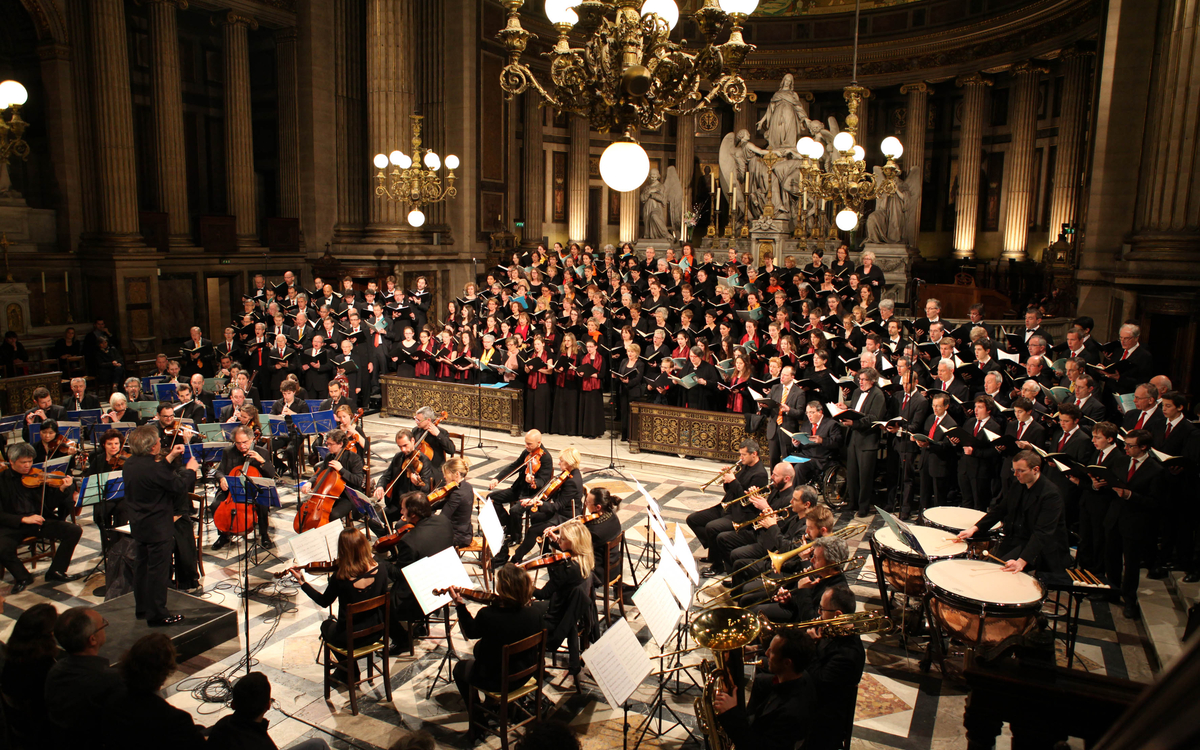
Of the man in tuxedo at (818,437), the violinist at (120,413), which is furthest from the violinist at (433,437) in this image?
the man in tuxedo at (818,437)

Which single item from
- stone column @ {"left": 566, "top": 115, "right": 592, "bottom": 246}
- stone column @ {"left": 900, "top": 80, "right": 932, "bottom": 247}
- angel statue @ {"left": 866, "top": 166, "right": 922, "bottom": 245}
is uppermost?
stone column @ {"left": 900, "top": 80, "right": 932, "bottom": 247}

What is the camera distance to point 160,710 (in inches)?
156

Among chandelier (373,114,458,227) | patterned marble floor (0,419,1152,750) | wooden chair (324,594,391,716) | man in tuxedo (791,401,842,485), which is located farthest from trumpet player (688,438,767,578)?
chandelier (373,114,458,227)

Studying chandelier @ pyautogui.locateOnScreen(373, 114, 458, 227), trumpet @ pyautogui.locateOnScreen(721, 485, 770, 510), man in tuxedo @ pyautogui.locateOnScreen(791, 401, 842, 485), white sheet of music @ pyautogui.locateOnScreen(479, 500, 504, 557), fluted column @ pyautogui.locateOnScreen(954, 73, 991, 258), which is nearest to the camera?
white sheet of music @ pyautogui.locateOnScreen(479, 500, 504, 557)

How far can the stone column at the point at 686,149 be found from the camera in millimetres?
28766

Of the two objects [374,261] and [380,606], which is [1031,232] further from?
[380,606]

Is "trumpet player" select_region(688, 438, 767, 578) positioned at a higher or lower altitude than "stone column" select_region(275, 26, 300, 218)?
lower

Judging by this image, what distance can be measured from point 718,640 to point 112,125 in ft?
59.5

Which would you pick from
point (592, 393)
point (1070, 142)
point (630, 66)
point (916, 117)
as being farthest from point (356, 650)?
point (916, 117)

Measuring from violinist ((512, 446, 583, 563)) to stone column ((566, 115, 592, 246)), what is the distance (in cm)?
2092

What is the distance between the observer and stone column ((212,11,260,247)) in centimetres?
1983

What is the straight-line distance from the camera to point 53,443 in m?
8.60

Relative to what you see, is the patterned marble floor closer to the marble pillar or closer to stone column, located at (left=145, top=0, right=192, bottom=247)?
stone column, located at (left=145, top=0, right=192, bottom=247)

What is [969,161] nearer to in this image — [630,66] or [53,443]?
[630,66]
